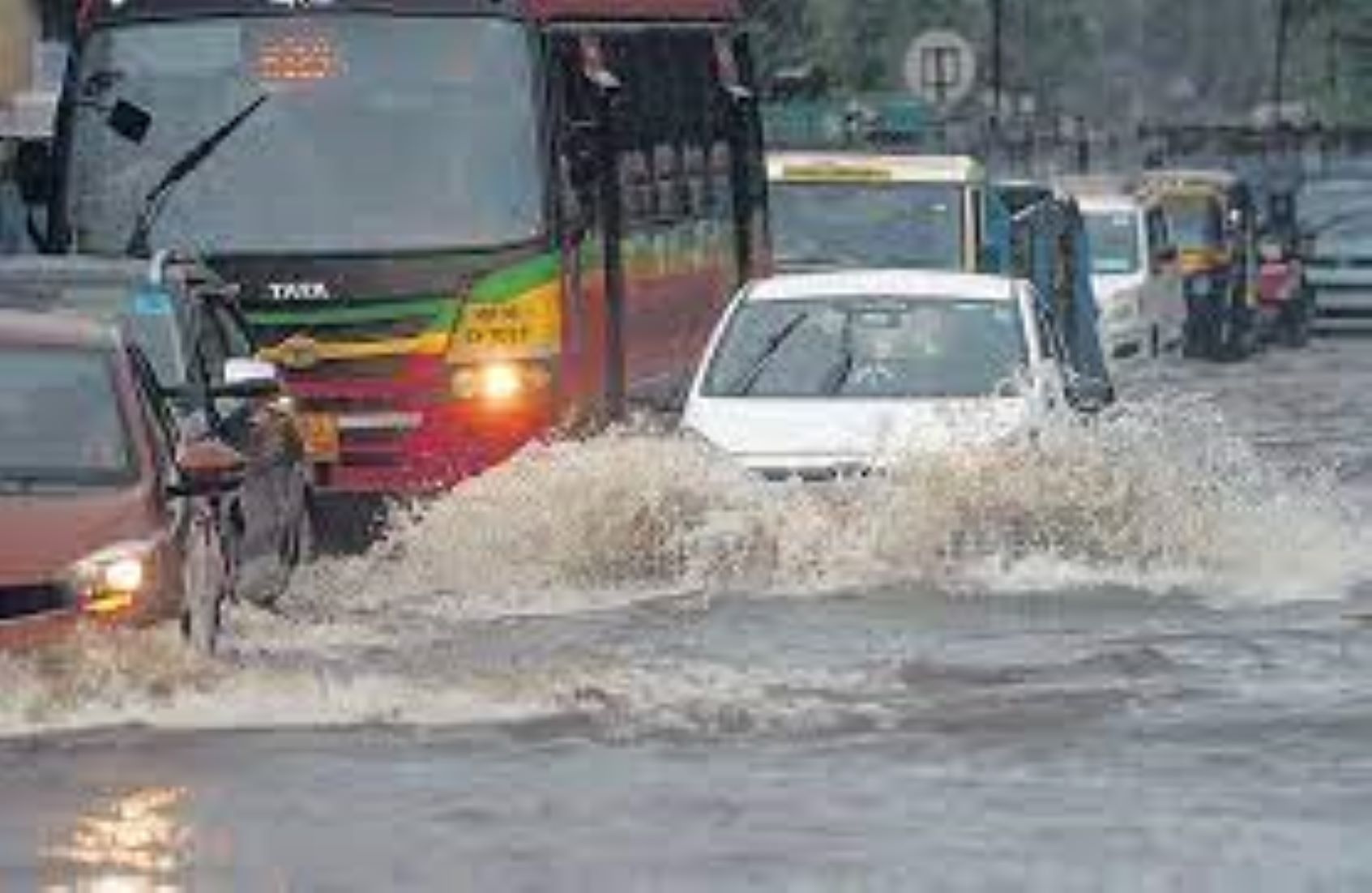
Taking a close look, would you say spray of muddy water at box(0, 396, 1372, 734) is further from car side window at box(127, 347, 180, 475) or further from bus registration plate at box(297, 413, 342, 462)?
car side window at box(127, 347, 180, 475)

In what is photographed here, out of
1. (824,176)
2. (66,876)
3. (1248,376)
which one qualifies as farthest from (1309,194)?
(66,876)

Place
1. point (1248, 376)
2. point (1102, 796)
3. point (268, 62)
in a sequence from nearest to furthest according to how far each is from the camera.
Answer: point (1102, 796), point (268, 62), point (1248, 376)

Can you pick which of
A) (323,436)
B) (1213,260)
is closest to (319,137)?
(323,436)

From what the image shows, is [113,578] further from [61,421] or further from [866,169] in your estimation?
[866,169]

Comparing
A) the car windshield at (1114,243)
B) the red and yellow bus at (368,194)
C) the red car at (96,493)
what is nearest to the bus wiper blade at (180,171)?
the red and yellow bus at (368,194)

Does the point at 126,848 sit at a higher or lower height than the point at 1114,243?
higher

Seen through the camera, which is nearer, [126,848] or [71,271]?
[126,848]

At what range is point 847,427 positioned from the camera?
18.0 meters

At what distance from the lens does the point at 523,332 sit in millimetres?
19531

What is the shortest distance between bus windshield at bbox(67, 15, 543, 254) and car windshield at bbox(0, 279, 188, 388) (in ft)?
8.95

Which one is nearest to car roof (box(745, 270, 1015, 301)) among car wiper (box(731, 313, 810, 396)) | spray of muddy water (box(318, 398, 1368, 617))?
car wiper (box(731, 313, 810, 396))

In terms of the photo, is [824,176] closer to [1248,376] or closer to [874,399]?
[874,399]

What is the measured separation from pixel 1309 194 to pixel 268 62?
3594cm

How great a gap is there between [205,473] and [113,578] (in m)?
0.85
